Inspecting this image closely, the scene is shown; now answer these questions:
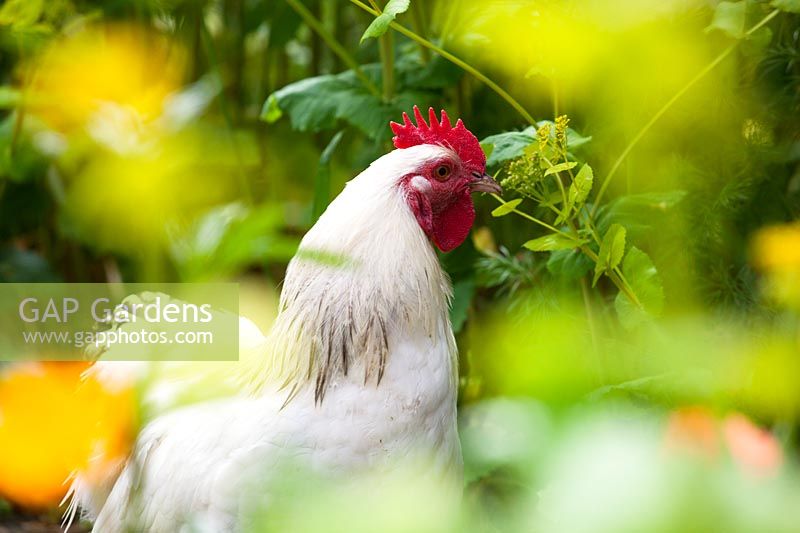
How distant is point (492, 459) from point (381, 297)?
1.24 meters

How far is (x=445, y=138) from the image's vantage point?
1.99m

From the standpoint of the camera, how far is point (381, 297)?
184cm

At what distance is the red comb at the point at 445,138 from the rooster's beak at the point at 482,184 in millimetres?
22

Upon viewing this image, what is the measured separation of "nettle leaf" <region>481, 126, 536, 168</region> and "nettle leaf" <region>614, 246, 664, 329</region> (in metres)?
0.32

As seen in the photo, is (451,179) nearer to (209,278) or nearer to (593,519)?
(209,278)

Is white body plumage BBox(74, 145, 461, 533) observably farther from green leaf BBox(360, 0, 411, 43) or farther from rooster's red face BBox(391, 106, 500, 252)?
green leaf BBox(360, 0, 411, 43)

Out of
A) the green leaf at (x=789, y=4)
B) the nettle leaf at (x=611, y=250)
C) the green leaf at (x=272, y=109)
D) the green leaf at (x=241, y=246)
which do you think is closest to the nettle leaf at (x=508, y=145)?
the nettle leaf at (x=611, y=250)

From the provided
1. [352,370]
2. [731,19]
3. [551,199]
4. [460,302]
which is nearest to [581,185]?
[551,199]

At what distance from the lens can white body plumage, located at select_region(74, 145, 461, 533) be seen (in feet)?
5.60

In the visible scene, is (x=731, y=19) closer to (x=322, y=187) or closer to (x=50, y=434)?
(x=322, y=187)

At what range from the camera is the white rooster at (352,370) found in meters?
1.71

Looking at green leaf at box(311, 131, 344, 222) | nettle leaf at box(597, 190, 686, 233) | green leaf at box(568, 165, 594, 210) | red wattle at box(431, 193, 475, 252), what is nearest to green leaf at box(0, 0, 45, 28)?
green leaf at box(311, 131, 344, 222)

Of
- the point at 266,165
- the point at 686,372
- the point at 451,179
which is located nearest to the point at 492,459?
the point at 686,372

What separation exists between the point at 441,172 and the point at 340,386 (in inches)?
19.9
